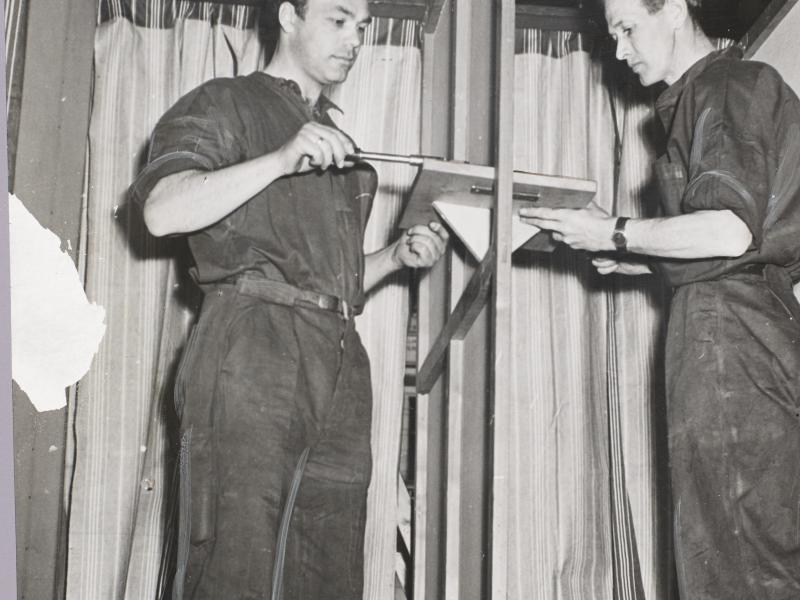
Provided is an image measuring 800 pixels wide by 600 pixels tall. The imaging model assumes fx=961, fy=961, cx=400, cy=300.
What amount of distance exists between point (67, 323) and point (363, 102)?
1.18m

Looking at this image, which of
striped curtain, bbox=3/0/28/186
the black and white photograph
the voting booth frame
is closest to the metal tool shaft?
the black and white photograph

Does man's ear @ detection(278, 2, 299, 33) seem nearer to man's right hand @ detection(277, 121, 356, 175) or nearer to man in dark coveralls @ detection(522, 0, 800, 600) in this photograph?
man's right hand @ detection(277, 121, 356, 175)

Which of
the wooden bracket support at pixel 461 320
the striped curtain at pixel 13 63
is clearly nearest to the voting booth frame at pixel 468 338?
the wooden bracket support at pixel 461 320

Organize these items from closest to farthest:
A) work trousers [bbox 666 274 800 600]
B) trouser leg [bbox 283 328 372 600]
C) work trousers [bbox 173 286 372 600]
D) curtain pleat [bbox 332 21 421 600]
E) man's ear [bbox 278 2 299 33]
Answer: work trousers [bbox 666 274 800 600] < work trousers [bbox 173 286 372 600] < trouser leg [bbox 283 328 372 600] < man's ear [bbox 278 2 299 33] < curtain pleat [bbox 332 21 421 600]

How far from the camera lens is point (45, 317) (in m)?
2.18

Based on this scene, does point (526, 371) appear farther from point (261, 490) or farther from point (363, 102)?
A: point (261, 490)

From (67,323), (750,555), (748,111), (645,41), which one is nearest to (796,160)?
(748,111)

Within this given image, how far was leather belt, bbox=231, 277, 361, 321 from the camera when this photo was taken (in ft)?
6.83

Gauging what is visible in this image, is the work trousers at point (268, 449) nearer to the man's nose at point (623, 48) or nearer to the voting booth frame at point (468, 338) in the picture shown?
the voting booth frame at point (468, 338)

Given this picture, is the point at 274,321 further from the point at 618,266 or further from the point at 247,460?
the point at 618,266

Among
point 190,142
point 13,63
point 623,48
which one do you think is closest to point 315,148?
point 190,142

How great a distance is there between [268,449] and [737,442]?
3.06ft

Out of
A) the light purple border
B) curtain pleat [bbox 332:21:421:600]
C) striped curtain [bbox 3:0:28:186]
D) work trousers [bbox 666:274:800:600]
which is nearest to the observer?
the light purple border

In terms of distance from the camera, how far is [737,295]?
1.96 meters
